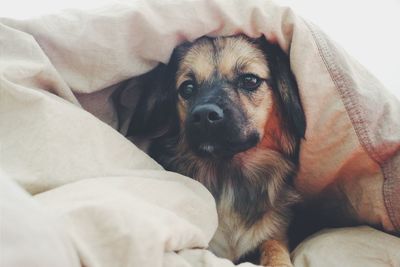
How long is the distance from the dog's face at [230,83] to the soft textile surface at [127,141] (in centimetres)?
8

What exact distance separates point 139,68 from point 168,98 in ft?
0.67

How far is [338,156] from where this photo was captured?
1126 millimetres

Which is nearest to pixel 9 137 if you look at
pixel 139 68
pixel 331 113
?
pixel 139 68

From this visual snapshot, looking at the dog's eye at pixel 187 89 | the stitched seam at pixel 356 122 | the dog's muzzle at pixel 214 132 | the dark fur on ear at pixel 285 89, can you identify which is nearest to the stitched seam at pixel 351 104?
the stitched seam at pixel 356 122

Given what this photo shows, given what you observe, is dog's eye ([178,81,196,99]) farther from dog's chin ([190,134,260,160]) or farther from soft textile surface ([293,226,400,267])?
soft textile surface ([293,226,400,267])

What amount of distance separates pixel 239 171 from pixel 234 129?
Answer: 0.26 m

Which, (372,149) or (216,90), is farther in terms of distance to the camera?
(216,90)

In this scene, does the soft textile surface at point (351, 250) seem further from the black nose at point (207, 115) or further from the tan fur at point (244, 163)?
the black nose at point (207, 115)

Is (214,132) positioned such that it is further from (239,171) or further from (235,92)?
(239,171)

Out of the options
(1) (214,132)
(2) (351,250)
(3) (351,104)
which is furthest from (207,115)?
(2) (351,250)

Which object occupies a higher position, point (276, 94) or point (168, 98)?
point (276, 94)

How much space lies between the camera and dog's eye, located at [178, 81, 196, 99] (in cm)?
127

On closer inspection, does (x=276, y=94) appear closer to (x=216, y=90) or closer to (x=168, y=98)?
(x=216, y=90)

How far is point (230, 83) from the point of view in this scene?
1.23 meters
